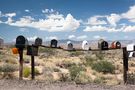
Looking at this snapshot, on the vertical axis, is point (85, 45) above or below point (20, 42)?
below

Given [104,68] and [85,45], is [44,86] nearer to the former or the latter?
[85,45]

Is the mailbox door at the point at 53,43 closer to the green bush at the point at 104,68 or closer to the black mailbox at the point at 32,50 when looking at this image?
the black mailbox at the point at 32,50

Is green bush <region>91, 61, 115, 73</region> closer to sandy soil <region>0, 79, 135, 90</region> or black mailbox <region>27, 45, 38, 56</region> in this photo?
black mailbox <region>27, 45, 38, 56</region>

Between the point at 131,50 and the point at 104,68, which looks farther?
the point at 104,68

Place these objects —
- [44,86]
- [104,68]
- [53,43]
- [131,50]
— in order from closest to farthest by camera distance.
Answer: [44,86], [131,50], [53,43], [104,68]

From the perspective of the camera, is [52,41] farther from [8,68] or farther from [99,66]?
[99,66]

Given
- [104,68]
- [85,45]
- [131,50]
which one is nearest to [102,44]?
[85,45]

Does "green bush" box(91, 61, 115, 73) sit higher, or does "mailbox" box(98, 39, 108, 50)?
"mailbox" box(98, 39, 108, 50)

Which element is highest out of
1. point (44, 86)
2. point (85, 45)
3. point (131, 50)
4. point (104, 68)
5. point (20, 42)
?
point (20, 42)

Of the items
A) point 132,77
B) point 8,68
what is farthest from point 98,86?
point 8,68

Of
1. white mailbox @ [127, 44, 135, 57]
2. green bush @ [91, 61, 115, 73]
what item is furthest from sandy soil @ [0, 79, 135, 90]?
green bush @ [91, 61, 115, 73]

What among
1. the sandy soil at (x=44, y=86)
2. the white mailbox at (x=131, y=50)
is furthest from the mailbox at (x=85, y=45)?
the sandy soil at (x=44, y=86)

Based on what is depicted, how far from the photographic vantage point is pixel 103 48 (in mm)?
14766

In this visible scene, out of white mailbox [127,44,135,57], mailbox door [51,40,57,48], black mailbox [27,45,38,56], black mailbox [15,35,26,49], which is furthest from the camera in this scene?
mailbox door [51,40,57,48]
